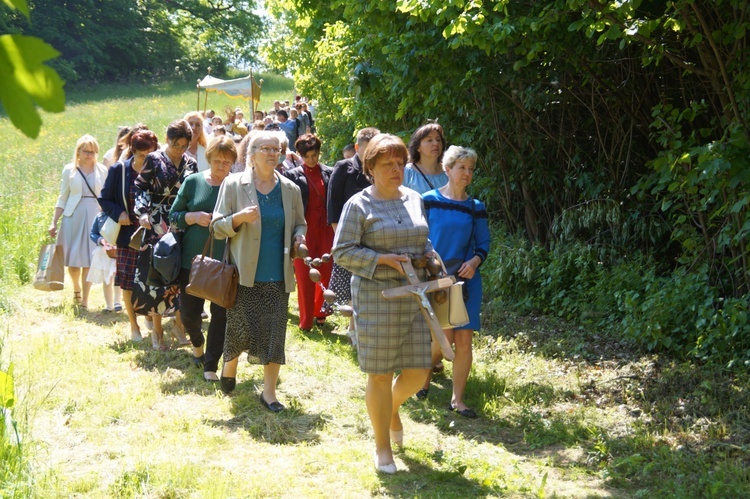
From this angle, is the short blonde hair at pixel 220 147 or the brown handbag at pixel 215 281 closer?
the brown handbag at pixel 215 281

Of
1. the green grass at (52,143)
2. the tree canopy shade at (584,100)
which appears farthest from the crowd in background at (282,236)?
the tree canopy shade at (584,100)

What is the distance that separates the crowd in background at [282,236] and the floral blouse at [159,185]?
0.01 meters

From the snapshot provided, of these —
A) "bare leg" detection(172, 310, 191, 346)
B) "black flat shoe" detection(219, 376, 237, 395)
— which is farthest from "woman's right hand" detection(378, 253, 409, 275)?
"bare leg" detection(172, 310, 191, 346)

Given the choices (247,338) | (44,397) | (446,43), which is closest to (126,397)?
(44,397)

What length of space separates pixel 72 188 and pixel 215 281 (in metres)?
4.73

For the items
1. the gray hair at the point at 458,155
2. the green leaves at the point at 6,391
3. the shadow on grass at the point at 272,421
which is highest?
the gray hair at the point at 458,155

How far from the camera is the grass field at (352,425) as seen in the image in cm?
498

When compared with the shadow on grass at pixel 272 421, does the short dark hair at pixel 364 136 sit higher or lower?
higher

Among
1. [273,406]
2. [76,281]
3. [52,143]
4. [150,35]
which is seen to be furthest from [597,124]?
[150,35]

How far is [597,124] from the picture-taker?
9.54 metres

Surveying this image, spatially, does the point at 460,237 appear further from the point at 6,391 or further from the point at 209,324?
the point at 6,391

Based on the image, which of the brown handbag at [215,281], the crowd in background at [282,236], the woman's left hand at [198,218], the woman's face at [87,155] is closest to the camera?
the crowd in background at [282,236]

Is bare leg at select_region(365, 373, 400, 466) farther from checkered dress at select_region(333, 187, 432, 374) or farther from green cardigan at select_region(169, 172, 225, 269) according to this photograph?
green cardigan at select_region(169, 172, 225, 269)

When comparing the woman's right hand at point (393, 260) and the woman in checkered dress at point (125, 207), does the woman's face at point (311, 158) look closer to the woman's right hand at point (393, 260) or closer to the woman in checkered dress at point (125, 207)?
the woman in checkered dress at point (125, 207)
